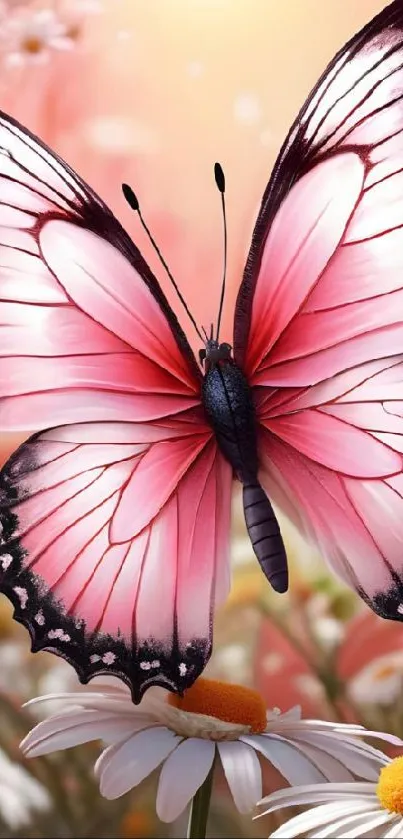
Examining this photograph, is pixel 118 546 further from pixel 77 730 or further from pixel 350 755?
pixel 350 755

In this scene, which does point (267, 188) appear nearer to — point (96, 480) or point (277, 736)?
point (96, 480)

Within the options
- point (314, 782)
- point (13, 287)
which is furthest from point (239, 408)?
point (314, 782)

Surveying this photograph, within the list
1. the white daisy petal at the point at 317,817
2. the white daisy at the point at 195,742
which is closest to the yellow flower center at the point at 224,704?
the white daisy at the point at 195,742

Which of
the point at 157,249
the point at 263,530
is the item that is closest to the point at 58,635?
the point at 263,530

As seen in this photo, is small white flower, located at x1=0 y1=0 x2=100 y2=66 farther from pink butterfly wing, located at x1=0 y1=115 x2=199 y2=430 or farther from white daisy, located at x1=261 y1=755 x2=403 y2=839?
white daisy, located at x1=261 y1=755 x2=403 y2=839

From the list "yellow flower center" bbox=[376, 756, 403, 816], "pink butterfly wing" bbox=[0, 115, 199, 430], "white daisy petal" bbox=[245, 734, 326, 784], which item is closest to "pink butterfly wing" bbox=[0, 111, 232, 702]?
"pink butterfly wing" bbox=[0, 115, 199, 430]

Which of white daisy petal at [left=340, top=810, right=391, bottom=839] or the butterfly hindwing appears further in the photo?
the butterfly hindwing
